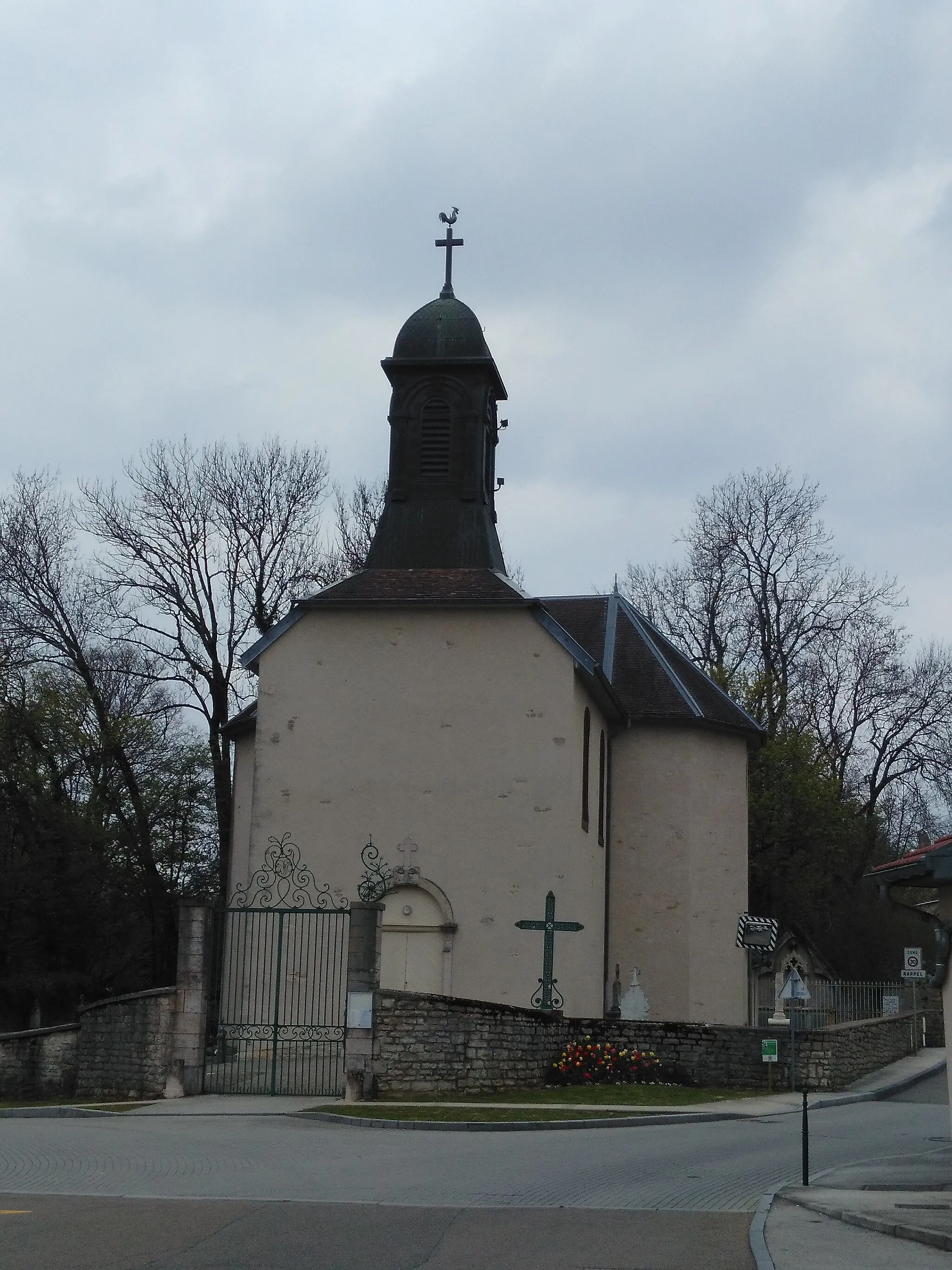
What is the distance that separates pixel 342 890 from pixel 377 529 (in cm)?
699

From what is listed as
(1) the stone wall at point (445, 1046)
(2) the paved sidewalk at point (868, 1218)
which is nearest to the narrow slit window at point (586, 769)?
(1) the stone wall at point (445, 1046)

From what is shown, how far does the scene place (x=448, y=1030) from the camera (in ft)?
68.1

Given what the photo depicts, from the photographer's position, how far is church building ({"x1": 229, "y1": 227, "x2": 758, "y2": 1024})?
2591 centimetres

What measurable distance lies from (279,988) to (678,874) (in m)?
10.5

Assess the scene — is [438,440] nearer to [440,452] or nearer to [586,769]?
[440,452]

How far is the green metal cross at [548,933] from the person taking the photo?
24062mm

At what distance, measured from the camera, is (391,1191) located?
1233 centimetres

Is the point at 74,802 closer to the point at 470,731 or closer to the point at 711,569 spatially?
the point at 470,731

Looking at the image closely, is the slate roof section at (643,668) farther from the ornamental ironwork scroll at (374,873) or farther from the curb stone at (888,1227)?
the curb stone at (888,1227)

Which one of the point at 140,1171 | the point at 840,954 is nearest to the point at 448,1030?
the point at 140,1171

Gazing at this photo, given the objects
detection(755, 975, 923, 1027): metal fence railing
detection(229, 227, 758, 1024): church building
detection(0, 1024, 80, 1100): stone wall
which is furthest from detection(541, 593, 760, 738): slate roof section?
detection(0, 1024, 80, 1100): stone wall

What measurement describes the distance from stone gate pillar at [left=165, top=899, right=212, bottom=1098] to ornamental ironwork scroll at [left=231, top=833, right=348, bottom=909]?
4193 mm

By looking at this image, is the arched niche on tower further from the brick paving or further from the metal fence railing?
the metal fence railing

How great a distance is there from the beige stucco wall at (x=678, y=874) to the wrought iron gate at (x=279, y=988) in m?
6.82
